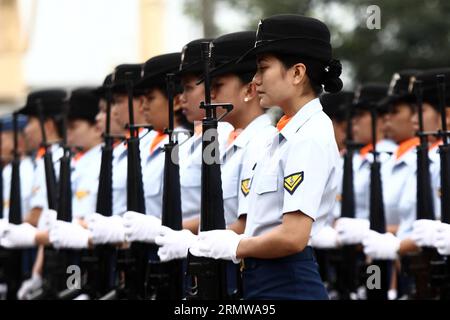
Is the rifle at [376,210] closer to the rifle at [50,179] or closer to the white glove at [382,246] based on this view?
the white glove at [382,246]

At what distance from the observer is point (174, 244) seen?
6969 mm

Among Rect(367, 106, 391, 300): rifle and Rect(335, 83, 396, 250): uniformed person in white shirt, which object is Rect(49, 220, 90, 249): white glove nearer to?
Rect(367, 106, 391, 300): rifle

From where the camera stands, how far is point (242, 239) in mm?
5777

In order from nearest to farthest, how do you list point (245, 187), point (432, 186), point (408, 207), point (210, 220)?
point (210, 220) < point (245, 187) < point (432, 186) < point (408, 207)

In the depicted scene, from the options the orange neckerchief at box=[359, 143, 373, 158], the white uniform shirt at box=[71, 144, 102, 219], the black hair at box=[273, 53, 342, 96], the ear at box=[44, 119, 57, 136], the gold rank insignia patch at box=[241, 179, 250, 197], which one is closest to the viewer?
the black hair at box=[273, 53, 342, 96]

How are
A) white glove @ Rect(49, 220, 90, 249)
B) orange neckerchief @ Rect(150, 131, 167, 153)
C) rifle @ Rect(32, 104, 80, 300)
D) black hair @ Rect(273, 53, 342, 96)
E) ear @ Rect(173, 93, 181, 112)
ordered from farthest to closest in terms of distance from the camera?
1. rifle @ Rect(32, 104, 80, 300)
2. white glove @ Rect(49, 220, 90, 249)
3. orange neckerchief @ Rect(150, 131, 167, 153)
4. ear @ Rect(173, 93, 181, 112)
5. black hair @ Rect(273, 53, 342, 96)

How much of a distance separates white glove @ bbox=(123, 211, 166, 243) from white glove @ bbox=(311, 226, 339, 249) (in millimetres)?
3470

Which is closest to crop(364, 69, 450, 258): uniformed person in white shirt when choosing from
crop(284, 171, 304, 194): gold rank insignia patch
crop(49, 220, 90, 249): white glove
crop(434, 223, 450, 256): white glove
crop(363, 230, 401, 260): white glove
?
crop(363, 230, 401, 260): white glove

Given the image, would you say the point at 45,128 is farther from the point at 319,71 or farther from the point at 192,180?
the point at 319,71

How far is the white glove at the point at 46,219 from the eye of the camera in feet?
32.0

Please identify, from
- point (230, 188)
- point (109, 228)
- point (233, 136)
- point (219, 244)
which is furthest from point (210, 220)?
point (109, 228)

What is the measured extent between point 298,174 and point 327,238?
17.4 feet

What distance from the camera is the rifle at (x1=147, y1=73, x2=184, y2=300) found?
23.2 feet

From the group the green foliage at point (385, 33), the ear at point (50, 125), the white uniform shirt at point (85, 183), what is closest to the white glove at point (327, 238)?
the white uniform shirt at point (85, 183)
